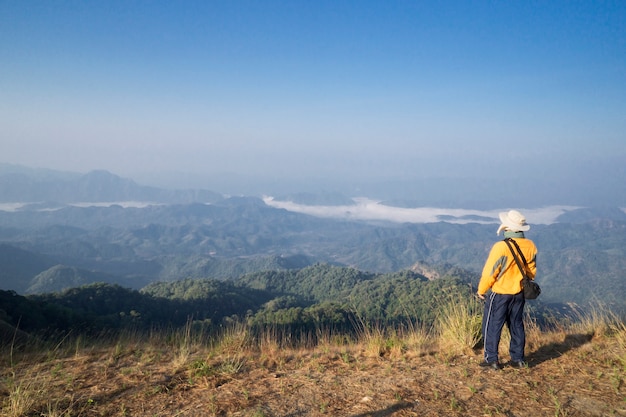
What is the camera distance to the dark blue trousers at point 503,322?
4.88 meters

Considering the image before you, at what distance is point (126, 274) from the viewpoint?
180375 millimetres

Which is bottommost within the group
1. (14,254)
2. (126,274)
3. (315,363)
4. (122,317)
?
(126,274)

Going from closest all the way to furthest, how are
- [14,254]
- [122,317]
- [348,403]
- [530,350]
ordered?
[348,403], [530,350], [122,317], [14,254]

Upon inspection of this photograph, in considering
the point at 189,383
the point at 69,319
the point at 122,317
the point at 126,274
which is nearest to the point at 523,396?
the point at 189,383

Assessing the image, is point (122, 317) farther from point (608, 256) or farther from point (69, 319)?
point (608, 256)

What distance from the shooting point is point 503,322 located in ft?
16.0

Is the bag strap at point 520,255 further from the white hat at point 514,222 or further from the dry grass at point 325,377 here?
the dry grass at point 325,377

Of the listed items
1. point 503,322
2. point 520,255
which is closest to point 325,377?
point 503,322

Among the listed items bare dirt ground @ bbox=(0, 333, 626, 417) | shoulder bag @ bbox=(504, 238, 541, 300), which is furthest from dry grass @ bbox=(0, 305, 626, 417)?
shoulder bag @ bbox=(504, 238, 541, 300)

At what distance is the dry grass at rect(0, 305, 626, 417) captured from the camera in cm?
388

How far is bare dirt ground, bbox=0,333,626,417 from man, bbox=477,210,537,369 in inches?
13.2

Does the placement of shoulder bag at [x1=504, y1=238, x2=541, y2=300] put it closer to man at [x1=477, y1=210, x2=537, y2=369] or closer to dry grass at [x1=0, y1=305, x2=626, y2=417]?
man at [x1=477, y1=210, x2=537, y2=369]

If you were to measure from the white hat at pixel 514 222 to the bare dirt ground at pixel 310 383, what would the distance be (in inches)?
83.2

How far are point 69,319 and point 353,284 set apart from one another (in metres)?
81.1
